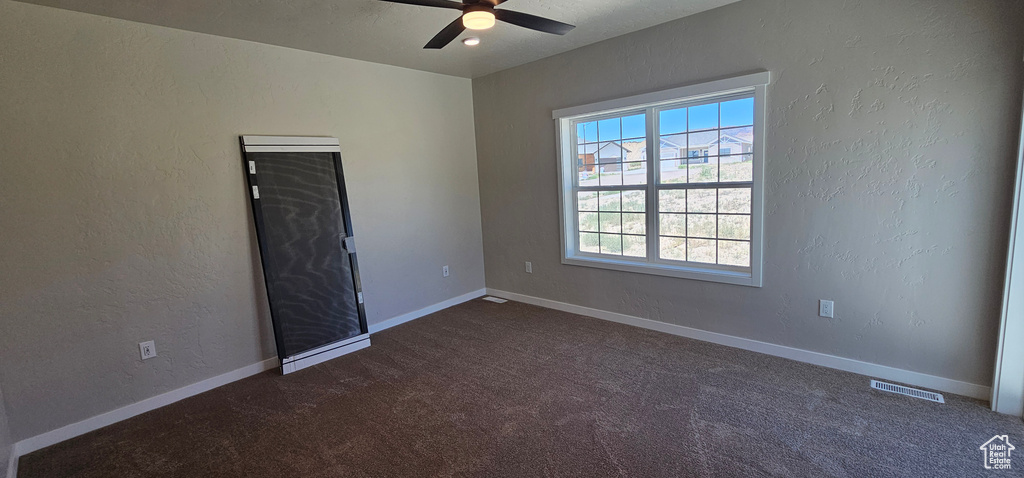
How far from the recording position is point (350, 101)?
3883mm

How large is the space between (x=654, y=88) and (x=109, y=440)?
4.34m

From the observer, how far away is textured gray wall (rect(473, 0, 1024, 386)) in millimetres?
2387

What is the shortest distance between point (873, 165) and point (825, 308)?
0.96 meters

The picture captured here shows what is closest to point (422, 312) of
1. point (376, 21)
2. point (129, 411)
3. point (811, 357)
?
point (129, 411)

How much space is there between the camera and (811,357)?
3033 millimetres

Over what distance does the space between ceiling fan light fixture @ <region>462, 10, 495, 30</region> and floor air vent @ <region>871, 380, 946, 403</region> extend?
3.13m

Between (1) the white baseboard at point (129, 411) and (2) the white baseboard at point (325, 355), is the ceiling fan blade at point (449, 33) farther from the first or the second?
(1) the white baseboard at point (129, 411)

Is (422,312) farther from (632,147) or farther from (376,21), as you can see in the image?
(376,21)

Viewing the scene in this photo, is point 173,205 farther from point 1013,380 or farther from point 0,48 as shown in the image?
point 1013,380

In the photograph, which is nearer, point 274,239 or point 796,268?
point 796,268

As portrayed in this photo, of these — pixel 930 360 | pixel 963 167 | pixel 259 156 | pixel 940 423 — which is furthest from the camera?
pixel 259 156

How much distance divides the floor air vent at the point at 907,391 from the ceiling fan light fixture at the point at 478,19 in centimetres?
313

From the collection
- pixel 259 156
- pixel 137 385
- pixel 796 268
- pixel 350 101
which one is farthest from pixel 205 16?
pixel 796 268

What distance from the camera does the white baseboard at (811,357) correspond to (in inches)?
101
